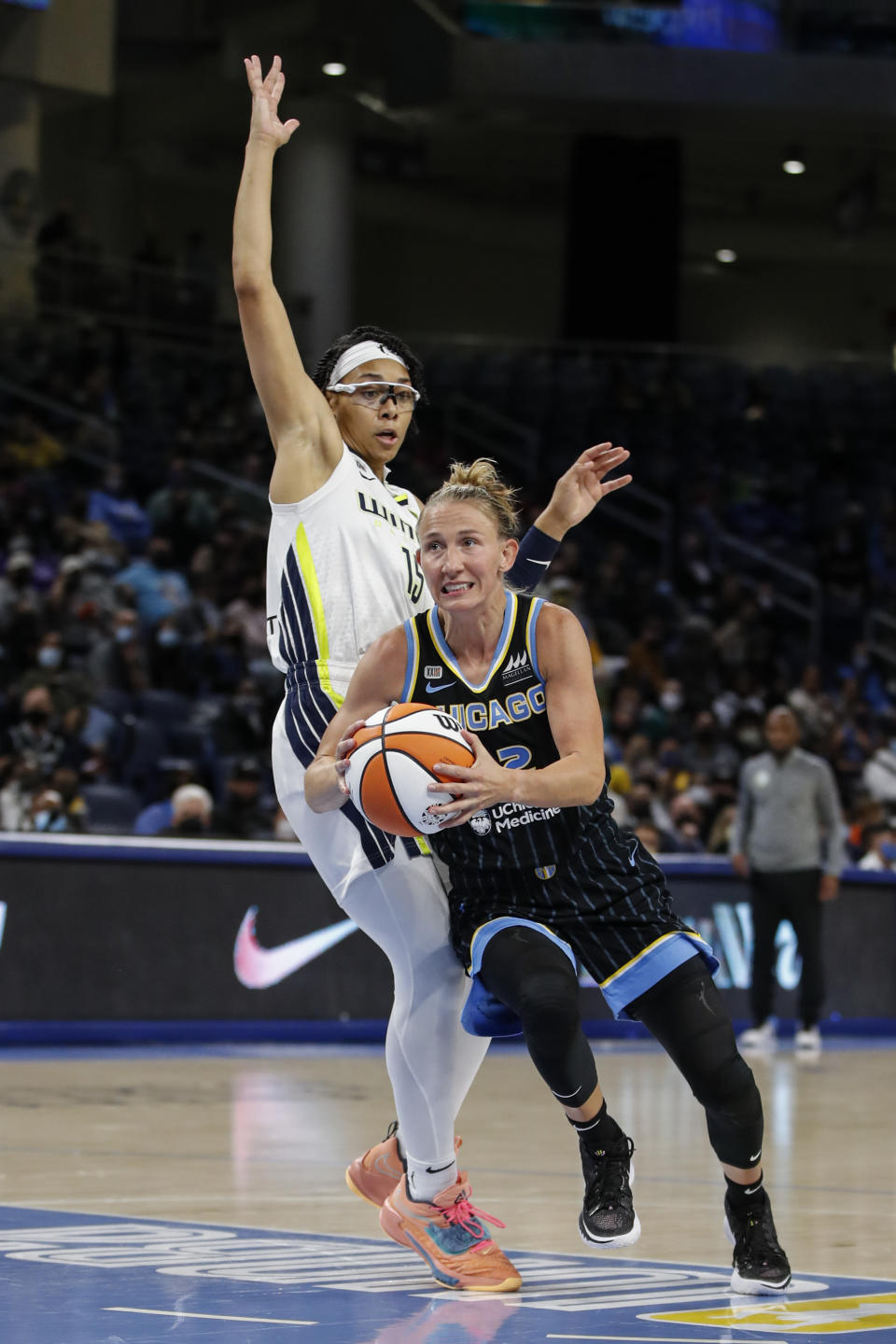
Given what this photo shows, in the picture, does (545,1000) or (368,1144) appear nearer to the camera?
(545,1000)

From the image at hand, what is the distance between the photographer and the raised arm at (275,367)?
16.8 feet

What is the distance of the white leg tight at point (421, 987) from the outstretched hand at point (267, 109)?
1.87 metres

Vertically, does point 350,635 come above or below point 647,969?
above

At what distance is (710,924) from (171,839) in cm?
412

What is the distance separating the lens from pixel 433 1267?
5.07 m

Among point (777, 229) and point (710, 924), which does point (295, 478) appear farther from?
point (777, 229)

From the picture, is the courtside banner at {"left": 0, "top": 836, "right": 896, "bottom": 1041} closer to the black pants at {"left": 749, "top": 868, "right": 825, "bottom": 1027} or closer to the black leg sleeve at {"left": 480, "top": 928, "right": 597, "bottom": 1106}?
the black pants at {"left": 749, "top": 868, "right": 825, "bottom": 1027}

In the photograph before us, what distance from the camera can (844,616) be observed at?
2284 centimetres

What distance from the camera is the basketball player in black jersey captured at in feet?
15.6

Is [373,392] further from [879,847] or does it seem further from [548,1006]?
[879,847]

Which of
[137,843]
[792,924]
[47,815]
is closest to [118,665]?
[47,815]

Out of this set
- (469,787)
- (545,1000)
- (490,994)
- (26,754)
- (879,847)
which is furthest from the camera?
(879,847)

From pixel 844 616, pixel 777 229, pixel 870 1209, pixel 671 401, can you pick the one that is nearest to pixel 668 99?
pixel 671 401

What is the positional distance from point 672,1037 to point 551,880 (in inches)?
18.2
